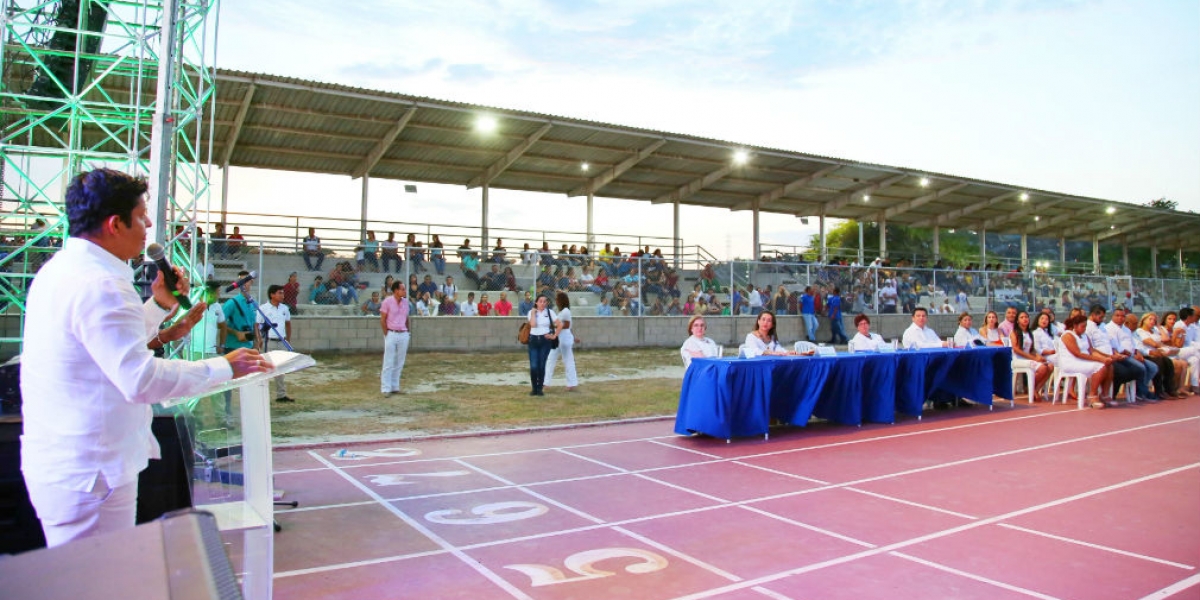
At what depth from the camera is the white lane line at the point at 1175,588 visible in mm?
4070

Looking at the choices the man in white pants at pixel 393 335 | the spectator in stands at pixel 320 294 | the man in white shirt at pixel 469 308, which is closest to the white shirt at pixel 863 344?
the man in white pants at pixel 393 335

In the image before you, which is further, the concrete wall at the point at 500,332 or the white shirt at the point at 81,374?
the concrete wall at the point at 500,332

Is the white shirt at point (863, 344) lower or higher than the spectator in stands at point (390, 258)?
lower

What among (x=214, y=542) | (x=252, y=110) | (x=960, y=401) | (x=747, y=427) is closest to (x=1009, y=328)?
A: (x=960, y=401)

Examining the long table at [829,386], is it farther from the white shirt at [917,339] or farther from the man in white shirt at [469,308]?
the man in white shirt at [469,308]

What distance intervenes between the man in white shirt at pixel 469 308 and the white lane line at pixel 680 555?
1355 centimetres

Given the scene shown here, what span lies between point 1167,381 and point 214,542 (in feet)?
55.1

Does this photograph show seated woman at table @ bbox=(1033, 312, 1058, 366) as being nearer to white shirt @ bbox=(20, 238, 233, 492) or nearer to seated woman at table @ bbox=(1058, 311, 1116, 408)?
seated woman at table @ bbox=(1058, 311, 1116, 408)

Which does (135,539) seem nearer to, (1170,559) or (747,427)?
(1170,559)

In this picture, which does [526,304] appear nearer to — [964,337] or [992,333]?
[964,337]

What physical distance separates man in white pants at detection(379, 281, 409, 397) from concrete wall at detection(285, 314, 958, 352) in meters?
5.10

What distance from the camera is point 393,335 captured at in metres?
11.9

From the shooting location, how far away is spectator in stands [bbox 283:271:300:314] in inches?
647

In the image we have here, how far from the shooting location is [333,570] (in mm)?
4422
